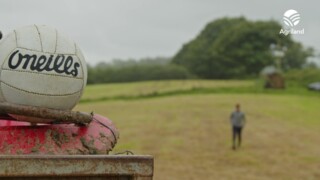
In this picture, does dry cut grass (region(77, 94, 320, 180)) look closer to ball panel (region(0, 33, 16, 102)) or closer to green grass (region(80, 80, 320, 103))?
green grass (region(80, 80, 320, 103))

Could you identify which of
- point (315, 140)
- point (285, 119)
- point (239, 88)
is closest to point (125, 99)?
point (239, 88)

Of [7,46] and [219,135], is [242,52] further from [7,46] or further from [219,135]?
[7,46]

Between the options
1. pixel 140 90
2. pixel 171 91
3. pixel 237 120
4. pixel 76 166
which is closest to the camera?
pixel 76 166

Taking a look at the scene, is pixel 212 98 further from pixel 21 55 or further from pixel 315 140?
pixel 21 55

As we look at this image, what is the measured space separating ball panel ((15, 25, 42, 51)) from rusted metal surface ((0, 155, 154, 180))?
2.71 ft

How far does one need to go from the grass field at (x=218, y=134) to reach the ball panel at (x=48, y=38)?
360 inches

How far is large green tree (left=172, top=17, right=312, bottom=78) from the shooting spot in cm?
8706

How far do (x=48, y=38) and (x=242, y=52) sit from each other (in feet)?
276

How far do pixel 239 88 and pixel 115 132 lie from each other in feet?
192

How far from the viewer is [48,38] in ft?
13.2

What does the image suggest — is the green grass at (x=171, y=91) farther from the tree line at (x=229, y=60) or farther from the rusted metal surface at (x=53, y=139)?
the rusted metal surface at (x=53, y=139)

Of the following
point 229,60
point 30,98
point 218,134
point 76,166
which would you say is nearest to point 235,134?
point 218,134

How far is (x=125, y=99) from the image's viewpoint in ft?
182

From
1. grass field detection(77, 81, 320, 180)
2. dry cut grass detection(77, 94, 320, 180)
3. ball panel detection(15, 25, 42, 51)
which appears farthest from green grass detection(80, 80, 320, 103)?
Result: ball panel detection(15, 25, 42, 51)
